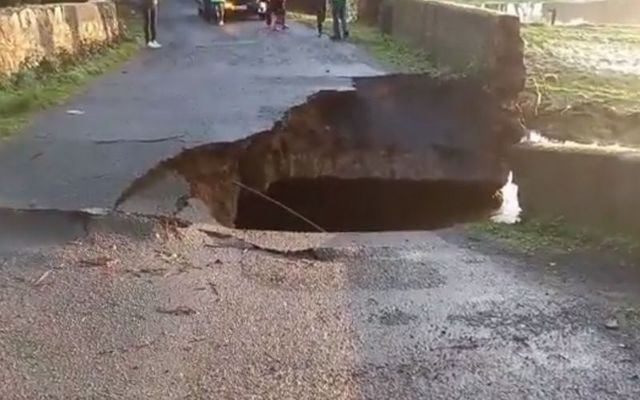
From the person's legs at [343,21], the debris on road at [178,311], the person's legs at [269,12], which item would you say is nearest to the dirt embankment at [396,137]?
the debris on road at [178,311]

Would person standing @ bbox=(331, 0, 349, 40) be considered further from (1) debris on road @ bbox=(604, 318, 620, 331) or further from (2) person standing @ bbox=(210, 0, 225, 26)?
(1) debris on road @ bbox=(604, 318, 620, 331)

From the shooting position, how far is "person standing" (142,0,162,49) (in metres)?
20.5

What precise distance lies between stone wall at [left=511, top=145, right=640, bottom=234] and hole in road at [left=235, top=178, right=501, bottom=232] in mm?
3015

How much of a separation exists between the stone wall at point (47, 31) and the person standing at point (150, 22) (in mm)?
1212

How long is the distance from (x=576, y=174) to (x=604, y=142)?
5764 millimetres

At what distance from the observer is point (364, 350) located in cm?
532

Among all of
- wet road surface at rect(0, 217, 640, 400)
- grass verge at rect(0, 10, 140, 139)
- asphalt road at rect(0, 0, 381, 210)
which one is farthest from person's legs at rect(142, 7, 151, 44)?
wet road surface at rect(0, 217, 640, 400)

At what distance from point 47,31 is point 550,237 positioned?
33.2 feet

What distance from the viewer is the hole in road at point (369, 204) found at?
11.6 meters

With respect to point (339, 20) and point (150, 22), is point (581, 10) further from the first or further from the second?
point (150, 22)

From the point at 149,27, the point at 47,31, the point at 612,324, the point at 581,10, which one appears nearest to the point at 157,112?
the point at 47,31

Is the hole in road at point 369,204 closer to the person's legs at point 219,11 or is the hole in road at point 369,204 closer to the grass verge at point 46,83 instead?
the grass verge at point 46,83

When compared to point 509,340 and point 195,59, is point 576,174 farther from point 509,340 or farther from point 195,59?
point 195,59

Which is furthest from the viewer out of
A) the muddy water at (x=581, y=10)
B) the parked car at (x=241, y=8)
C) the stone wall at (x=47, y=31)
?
the muddy water at (x=581, y=10)
